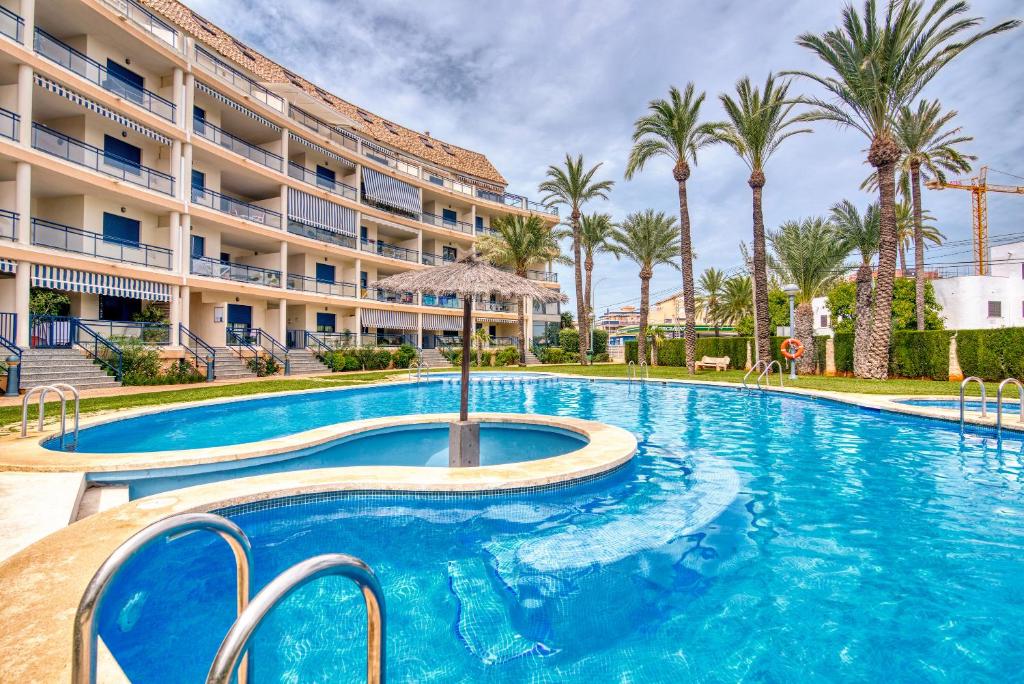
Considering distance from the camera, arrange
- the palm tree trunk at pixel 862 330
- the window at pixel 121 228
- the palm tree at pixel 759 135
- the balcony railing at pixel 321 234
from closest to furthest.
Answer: the window at pixel 121 228 < the palm tree trunk at pixel 862 330 < the palm tree at pixel 759 135 < the balcony railing at pixel 321 234

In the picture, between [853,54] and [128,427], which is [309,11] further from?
[853,54]

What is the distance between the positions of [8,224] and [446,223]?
26.9 m

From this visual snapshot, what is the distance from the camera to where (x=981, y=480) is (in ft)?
22.5

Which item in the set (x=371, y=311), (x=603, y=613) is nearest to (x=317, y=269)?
(x=371, y=311)

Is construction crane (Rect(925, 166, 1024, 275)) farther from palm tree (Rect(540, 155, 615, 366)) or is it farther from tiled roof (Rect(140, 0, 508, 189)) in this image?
tiled roof (Rect(140, 0, 508, 189))

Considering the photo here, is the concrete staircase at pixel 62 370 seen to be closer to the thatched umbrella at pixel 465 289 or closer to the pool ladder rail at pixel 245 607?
the thatched umbrella at pixel 465 289

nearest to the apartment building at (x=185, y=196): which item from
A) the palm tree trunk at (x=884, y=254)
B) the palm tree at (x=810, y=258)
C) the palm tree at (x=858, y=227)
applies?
the palm tree trunk at (x=884, y=254)

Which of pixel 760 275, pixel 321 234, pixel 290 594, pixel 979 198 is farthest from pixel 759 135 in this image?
pixel 979 198

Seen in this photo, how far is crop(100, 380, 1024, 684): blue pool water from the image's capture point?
318 cm

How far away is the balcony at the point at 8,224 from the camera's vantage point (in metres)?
15.6

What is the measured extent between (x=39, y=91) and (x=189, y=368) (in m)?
10.9

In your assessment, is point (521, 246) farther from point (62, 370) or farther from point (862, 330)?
point (62, 370)

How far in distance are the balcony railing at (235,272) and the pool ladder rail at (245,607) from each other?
24378 millimetres

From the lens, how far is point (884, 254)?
2045cm
